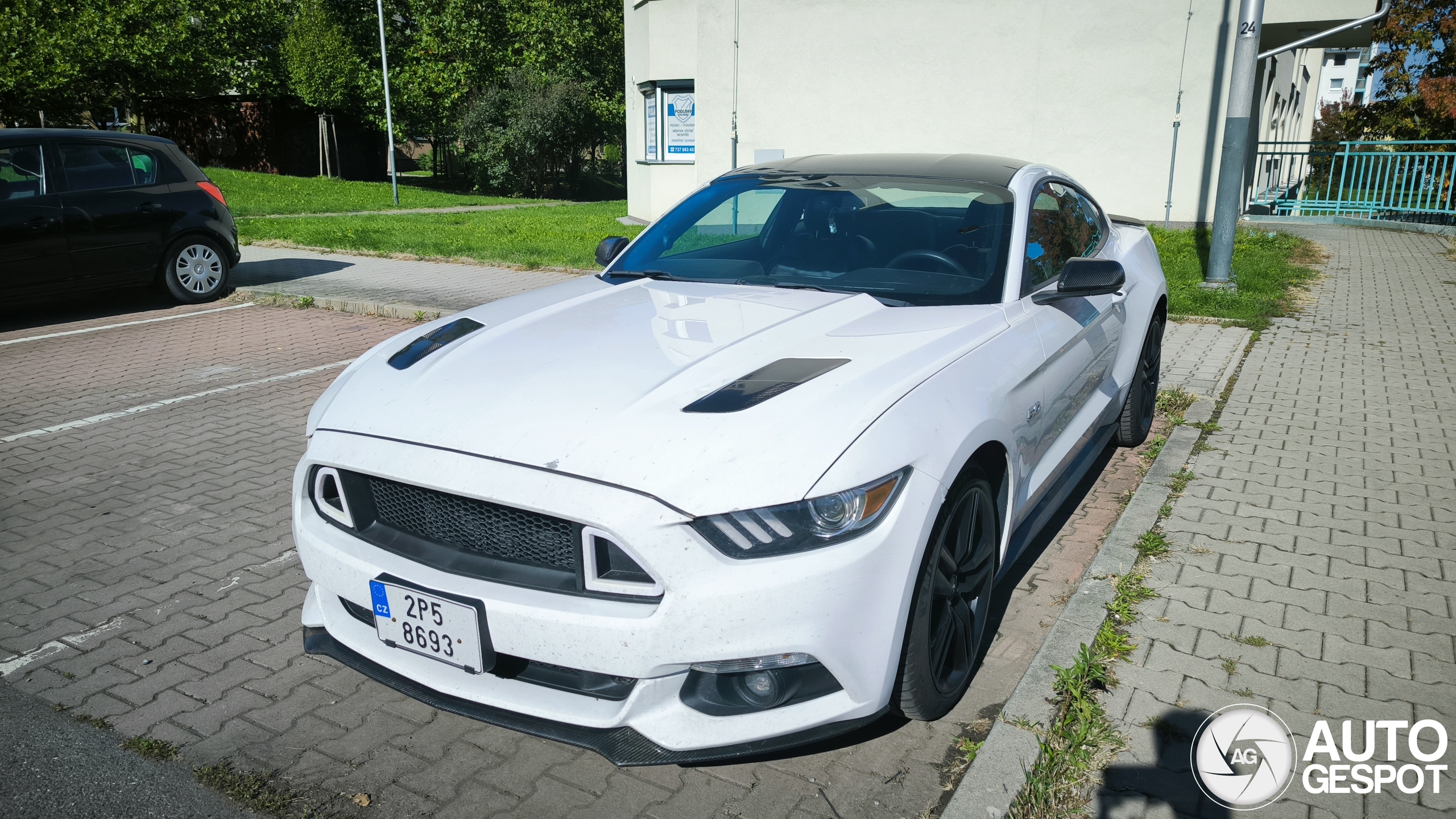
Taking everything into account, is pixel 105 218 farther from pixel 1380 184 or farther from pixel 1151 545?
pixel 1380 184

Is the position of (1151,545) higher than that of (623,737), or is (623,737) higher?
(623,737)

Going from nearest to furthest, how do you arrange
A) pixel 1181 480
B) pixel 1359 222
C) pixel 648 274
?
pixel 648 274
pixel 1181 480
pixel 1359 222

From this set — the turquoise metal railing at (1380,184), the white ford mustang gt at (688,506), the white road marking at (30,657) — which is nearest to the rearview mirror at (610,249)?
the white ford mustang gt at (688,506)

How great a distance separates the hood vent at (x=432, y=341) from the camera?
10.5 feet

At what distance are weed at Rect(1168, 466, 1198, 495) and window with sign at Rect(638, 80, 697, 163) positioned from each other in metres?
14.9

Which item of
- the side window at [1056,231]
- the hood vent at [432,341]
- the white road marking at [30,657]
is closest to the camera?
the hood vent at [432,341]

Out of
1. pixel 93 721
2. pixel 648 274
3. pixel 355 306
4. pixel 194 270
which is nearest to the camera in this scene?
pixel 93 721

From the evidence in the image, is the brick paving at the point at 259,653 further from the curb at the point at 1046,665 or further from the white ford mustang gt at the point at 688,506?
the white ford mustang gt at the point at 688,506

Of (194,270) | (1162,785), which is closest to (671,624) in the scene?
(1162,785)

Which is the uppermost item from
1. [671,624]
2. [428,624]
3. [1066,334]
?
[1066,334]

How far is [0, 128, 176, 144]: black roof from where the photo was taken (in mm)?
8961

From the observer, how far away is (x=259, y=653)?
11.3ft

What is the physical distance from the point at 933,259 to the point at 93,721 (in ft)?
10.7

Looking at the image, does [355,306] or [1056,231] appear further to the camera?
[355,306]
